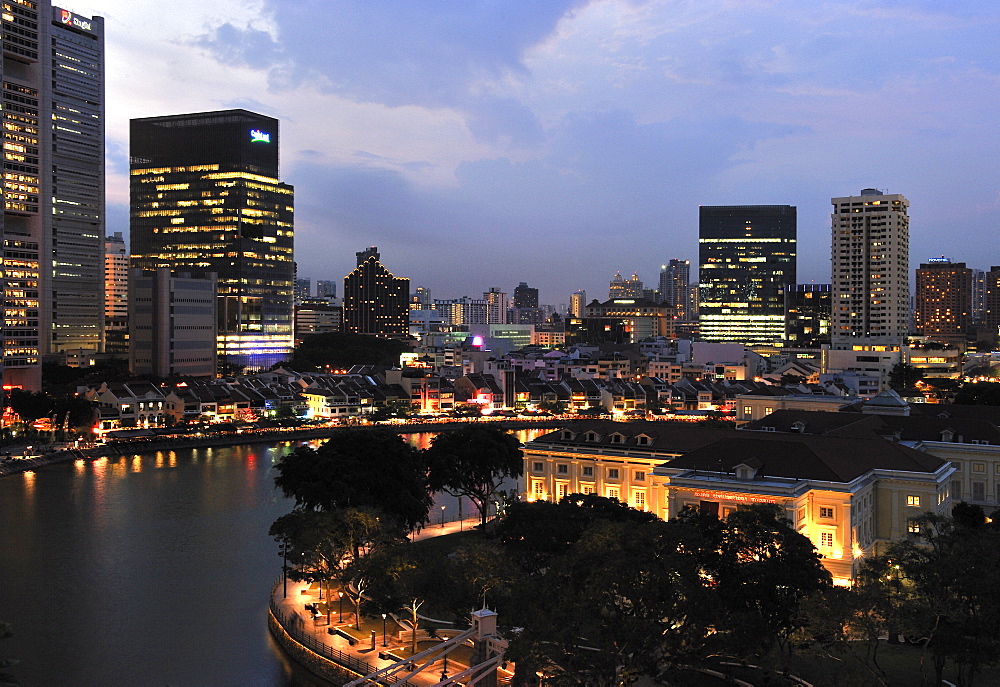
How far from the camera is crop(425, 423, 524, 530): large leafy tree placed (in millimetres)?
25625

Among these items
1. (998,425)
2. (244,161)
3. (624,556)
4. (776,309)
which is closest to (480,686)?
(624,556)

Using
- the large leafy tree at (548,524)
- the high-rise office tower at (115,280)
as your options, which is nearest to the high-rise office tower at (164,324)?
the high-rise office tower at (115,280)

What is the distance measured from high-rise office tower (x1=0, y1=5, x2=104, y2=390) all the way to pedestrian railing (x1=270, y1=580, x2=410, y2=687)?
164 ft

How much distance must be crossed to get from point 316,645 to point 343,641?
0.50 m

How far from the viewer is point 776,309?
114375mm

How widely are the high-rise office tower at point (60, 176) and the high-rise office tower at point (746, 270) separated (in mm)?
71898

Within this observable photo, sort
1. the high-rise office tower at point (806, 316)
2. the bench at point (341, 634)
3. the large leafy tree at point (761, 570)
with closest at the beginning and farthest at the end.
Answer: the large leafy tree at point (761, 570), the bench at point (341, 634), the high-rise office tower at point (806, 316)

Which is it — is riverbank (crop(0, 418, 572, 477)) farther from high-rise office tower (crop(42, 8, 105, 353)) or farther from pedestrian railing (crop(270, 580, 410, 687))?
high-rise office tower (crop(42, 8, 105, 353))

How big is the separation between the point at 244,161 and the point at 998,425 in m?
72.2

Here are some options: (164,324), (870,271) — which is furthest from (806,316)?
(164,324)

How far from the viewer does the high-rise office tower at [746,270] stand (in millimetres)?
114938

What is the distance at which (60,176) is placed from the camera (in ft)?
273

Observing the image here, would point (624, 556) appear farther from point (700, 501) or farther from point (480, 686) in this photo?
point (700, 501)

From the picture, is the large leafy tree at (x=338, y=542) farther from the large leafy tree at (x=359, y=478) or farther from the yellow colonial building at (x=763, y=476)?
the yellow colonial building at (x=763, y=476)
